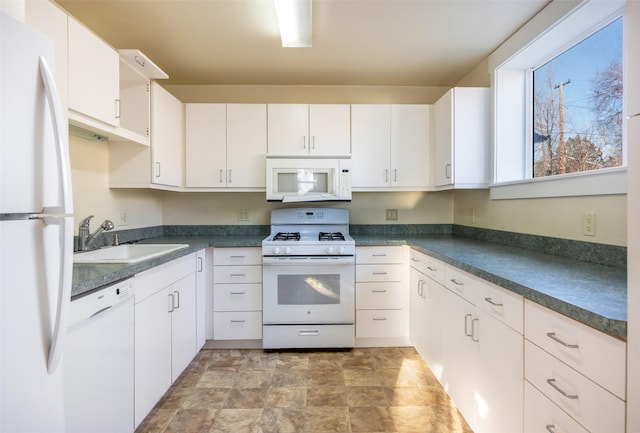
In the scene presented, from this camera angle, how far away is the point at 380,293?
2496 millimetres

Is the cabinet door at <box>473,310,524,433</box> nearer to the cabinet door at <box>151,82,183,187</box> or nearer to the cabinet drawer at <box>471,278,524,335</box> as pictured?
the cabinet drawer at <box>471,278,524,335</box>

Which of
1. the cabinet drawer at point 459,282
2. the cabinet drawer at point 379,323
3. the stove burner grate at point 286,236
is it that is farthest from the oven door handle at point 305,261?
the cabinet drawer at point 459,282

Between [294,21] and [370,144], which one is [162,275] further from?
[370,144]

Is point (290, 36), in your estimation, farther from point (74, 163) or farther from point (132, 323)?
point (132, 323)

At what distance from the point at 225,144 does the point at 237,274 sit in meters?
1.19

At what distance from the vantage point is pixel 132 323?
1473 millimetres

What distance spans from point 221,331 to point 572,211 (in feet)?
8.50

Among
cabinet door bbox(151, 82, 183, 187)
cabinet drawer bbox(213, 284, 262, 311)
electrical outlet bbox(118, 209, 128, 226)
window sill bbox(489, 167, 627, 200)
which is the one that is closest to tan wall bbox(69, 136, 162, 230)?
electrical outlet bbox(118, 209, 128, 226)

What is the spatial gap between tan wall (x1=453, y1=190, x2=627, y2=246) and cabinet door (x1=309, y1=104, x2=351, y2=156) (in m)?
1.27

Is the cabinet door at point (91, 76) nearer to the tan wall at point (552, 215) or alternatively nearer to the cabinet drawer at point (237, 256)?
the cabinet drawer at point (237, 256)

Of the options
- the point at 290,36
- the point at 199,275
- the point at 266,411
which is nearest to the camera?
the point at 266,411

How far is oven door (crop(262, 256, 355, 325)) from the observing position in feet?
7.98

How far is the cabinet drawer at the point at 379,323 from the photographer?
2.49m

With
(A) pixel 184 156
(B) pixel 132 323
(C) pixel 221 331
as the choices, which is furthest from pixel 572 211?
(A) pixel 184 156
